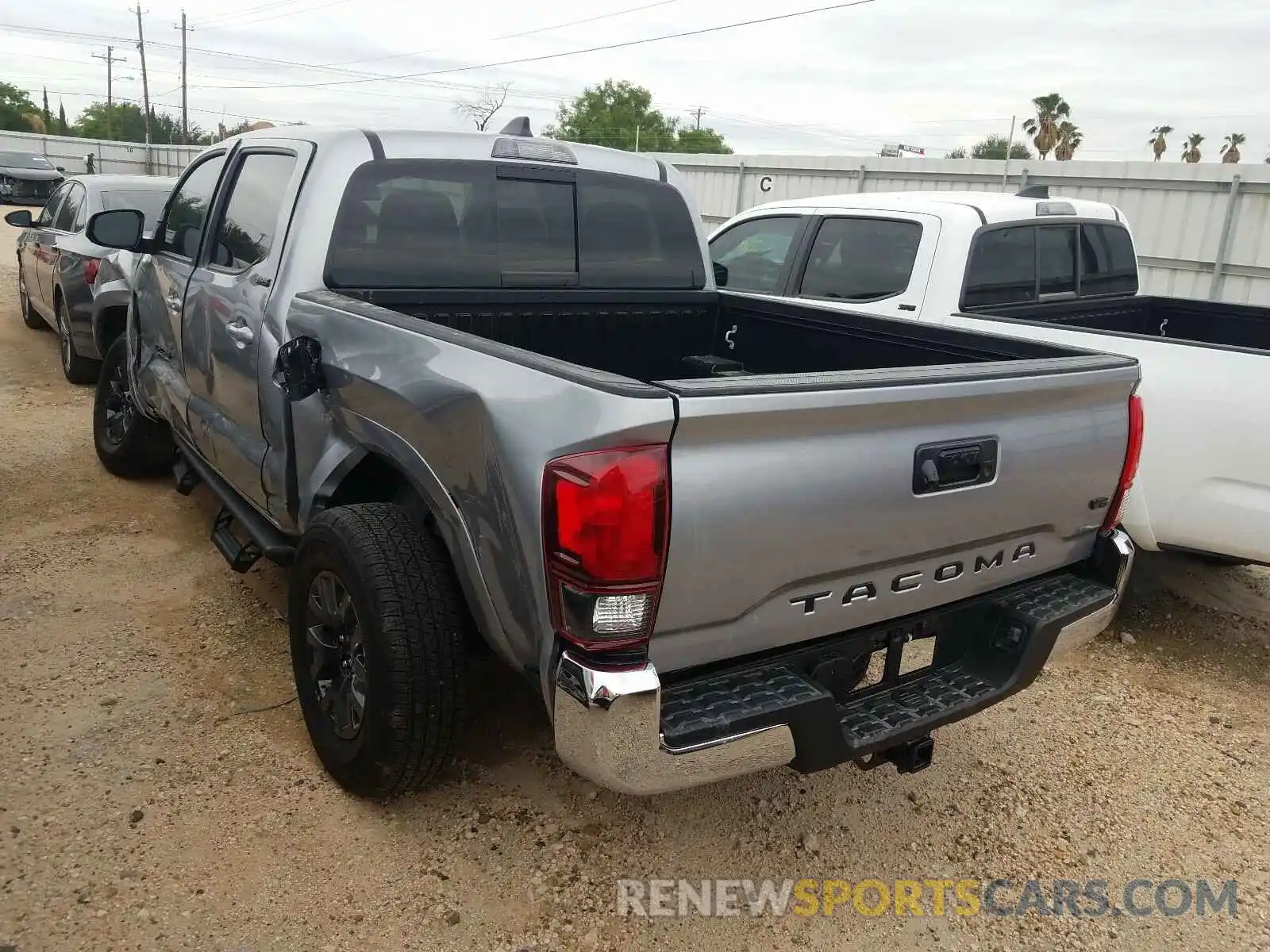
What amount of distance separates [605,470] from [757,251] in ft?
15.8

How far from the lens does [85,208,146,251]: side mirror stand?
4402 mm

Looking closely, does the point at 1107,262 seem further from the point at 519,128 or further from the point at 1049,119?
the point at 1049,119

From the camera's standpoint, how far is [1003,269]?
5480mm

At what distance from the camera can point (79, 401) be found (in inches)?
291

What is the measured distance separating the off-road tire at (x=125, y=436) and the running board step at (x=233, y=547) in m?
1.60

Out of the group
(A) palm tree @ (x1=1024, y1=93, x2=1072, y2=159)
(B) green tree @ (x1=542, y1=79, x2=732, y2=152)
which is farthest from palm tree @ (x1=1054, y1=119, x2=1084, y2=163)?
(B) green tree @ (x1=542, y1=79, x2=732, y2=152)

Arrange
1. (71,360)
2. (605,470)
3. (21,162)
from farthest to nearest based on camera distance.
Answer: (21,162)
(71,360)
(605,470)

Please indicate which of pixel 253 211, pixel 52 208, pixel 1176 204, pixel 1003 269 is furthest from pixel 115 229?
pixel 1176 204

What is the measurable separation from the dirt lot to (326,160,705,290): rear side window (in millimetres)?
1520

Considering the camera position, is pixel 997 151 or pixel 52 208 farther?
pixel 997 151

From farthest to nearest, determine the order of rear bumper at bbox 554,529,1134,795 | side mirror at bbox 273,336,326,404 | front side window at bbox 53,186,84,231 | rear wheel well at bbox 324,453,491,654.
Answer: front side window at bbox 53,186,84,231 → side mirror at bbox 273,336,326,404 → rear wheel well at bbox 324,453,491,654 → rear bumper at bbox 554,529,1134,795

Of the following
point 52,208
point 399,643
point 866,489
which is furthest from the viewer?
point 52,208

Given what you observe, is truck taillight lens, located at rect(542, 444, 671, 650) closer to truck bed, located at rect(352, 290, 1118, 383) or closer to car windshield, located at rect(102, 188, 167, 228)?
truck bed, located at rect(352, 290, 1118, 383)

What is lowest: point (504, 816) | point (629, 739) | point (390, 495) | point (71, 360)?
point (504, 816)
